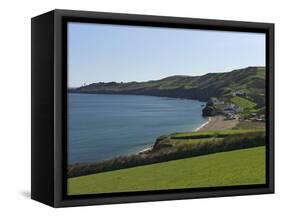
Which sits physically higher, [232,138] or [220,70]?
[220,70]

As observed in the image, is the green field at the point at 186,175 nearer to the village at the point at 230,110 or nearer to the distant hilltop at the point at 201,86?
the village at the point at 230,110

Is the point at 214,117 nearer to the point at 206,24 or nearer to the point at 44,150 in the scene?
the point at 206,24

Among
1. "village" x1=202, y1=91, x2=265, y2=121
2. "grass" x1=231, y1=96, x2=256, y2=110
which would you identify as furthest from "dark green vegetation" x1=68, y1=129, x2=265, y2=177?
"grass" x1=231, y1=96, x2=256, y2=110

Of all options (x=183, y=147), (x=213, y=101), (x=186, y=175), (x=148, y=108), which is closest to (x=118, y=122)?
(x=148, y=108)

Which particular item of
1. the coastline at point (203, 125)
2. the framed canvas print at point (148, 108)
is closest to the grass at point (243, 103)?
the framed canvas print at point (148, 108)

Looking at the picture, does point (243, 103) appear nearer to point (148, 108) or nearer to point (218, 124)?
point (218, 124)

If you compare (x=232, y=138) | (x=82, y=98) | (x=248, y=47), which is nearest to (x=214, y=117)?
(x=232, y=138)
